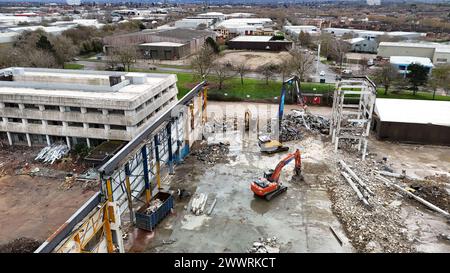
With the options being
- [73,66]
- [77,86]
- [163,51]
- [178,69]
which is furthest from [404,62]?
[73,66]

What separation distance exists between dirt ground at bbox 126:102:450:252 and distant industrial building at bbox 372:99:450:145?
2010 millimetres

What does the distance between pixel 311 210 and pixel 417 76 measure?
105 feet

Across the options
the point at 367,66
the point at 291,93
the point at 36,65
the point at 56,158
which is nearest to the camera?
the point at 56,158

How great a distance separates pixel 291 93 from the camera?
40.9 m

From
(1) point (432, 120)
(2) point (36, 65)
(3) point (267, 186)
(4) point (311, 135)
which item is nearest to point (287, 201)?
(3) point (267, 186)

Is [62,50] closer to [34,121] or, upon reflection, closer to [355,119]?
[34,121]

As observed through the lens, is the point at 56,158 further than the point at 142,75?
No

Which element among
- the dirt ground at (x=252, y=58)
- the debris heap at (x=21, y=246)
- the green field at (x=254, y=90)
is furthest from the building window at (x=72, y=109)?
the dirt ground at (x=252, y=58)

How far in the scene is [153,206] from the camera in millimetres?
18703

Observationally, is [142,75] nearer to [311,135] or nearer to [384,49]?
[311,135]

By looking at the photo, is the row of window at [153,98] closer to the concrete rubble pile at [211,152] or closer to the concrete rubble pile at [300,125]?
the concrete rubble pile at [211,152]

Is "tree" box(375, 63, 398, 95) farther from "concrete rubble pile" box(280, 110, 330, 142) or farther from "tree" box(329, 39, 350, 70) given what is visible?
"tree" box(329, 39, 350, 70)

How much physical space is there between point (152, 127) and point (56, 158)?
1272 cm
